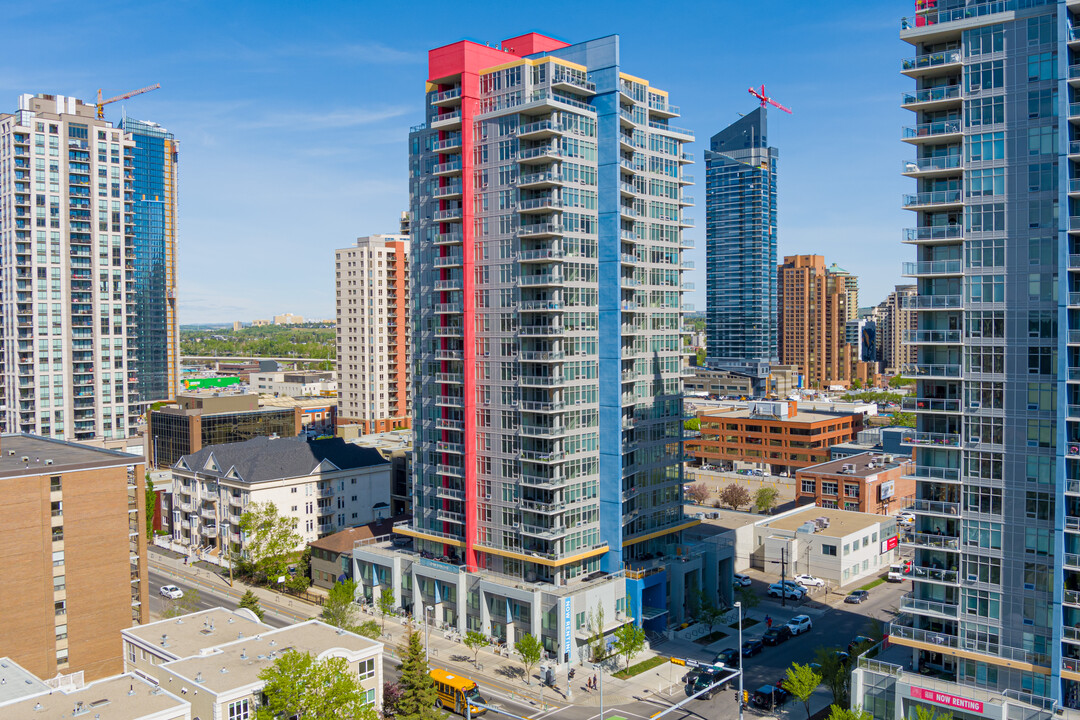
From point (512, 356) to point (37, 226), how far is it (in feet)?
317

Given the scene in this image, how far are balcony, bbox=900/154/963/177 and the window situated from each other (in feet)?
192

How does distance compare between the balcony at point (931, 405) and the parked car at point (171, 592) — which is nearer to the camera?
the balcony at point (931, 405)

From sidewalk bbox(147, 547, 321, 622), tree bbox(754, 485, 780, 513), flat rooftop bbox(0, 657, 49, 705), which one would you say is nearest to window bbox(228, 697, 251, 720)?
flat rooftop bbox(0, 657, 49, 705)

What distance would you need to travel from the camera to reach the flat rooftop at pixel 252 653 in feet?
181

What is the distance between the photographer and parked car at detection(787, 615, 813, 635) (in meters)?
83.4

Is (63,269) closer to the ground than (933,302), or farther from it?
farther from it

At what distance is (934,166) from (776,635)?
46.6 m

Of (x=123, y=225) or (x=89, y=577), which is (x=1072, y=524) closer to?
(x=89, y=577)

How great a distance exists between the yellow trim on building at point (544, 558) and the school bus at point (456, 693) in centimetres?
1394

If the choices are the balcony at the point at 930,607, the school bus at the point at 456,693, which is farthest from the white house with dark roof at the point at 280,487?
the balcony at the point at 930,607

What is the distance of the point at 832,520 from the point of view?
110312 mm

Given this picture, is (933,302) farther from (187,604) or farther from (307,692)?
(187,604)

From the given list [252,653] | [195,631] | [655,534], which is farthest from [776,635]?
[195,631]

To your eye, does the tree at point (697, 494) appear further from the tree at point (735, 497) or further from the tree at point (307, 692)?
the tree at point (307, 692)
